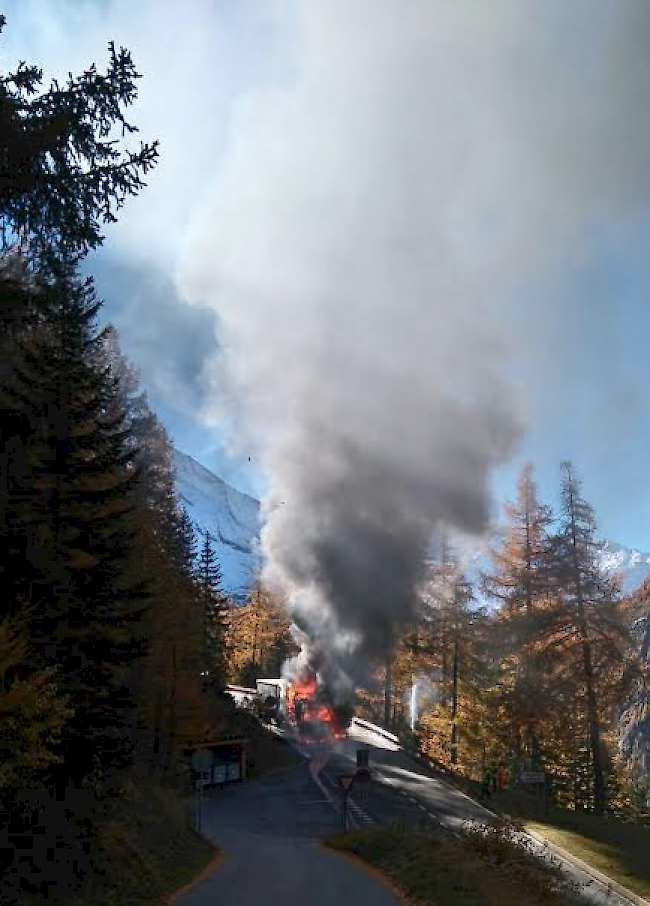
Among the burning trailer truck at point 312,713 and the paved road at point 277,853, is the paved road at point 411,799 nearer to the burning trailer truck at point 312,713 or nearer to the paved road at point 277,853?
the burning trailer truck at point 312,713

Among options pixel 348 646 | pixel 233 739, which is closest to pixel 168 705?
pixel 233 739

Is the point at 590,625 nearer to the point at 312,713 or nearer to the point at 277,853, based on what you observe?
the point at 277,853

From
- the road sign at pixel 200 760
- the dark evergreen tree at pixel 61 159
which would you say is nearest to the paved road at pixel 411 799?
the road sign at pixel 200 760

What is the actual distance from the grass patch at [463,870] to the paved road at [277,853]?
584 millimetres

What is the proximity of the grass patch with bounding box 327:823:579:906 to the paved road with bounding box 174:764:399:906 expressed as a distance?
0.58m

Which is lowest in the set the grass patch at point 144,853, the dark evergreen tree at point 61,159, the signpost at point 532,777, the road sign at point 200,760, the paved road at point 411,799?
the paved road at point 411,799

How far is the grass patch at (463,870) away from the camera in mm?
11484

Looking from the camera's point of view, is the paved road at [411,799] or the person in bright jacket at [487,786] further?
the person in bright jacket at [487,786]

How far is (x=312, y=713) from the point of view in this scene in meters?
41.5

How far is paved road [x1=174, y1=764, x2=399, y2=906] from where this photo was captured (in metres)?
12.6

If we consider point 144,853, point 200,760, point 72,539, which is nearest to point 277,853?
point 200,760

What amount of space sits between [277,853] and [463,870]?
7020 millimetres

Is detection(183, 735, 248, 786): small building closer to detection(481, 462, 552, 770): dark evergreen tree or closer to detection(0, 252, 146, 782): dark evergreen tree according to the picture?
detection(481, 462, 552, 770): dark evergreen tree

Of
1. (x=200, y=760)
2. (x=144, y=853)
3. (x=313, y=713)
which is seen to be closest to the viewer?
(x=144, y=853)
